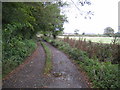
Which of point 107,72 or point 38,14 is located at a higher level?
point 38,14

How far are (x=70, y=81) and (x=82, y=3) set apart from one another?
11.7ft

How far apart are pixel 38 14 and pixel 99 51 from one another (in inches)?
221

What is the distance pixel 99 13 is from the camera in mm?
5414

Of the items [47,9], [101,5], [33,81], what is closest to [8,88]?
[33,81]

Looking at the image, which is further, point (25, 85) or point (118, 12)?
point (118, 12)

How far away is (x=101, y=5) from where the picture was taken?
4.84 m

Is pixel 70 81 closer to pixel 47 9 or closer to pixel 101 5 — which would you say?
pixel 101 5

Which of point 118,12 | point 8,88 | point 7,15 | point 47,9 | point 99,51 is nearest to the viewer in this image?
point 8,88

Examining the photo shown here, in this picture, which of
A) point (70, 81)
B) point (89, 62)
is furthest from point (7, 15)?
point (89, 62)

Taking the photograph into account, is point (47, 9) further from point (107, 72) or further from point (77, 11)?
point (107, 72)

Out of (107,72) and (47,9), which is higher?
(47,9)

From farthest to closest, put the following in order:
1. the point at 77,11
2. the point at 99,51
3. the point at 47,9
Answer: the point at 47,9
the point at 99,51
the point at 77,11

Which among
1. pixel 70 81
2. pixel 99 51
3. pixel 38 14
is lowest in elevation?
pixel 70 81

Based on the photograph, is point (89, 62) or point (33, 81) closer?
point (33, 81)
